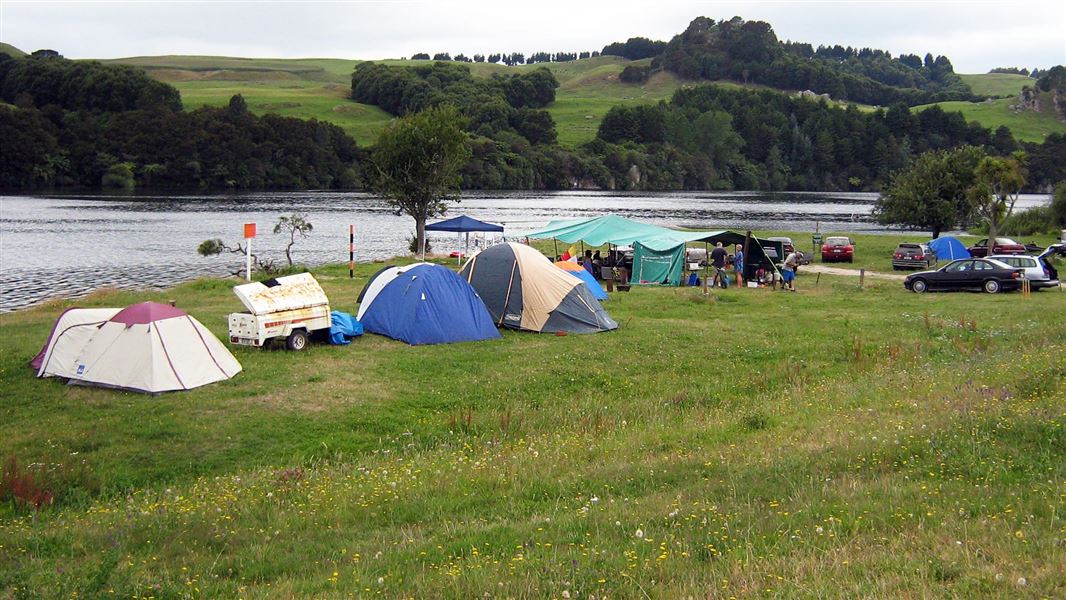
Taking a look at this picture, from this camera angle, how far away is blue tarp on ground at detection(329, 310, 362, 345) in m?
20.5

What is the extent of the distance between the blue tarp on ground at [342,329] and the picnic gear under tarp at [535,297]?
379cm

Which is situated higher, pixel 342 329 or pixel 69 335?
pixel 69 335

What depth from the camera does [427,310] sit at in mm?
21328

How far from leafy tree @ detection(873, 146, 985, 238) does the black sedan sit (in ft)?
97.9

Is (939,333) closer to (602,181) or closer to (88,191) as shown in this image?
(88,191)

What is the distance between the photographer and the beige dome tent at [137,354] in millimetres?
16000

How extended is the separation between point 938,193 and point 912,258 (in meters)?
21.1

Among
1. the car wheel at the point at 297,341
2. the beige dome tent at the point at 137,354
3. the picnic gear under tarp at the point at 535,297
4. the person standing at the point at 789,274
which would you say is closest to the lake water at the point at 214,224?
the car wheel at the point at 297,341

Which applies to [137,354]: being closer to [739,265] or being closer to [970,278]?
[739,265]

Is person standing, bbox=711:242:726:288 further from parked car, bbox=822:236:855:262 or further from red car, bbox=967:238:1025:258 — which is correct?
red car, bbox=967:238:1025:258

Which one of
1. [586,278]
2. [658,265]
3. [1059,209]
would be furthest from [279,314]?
[1059,209]

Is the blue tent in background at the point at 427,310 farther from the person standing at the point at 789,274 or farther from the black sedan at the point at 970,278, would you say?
the black sedan at the point at 970,278

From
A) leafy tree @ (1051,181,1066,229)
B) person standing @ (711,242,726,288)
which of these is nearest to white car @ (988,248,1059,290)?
person standing @ (711,242,726,288)

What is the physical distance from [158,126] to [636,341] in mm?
123143
